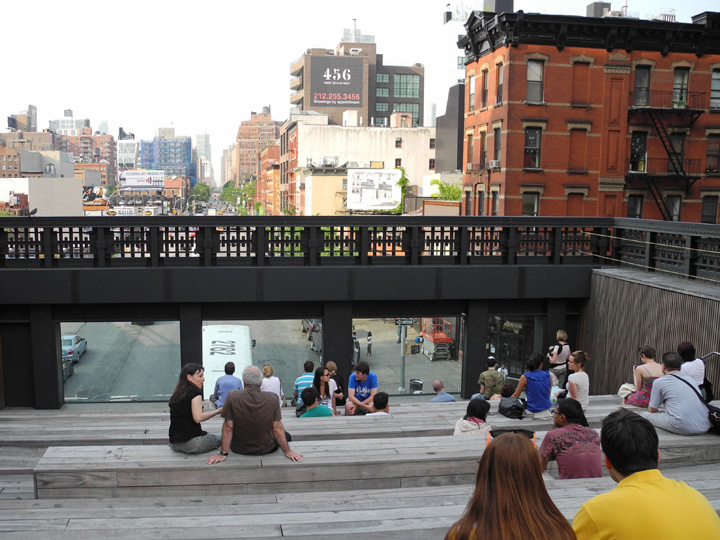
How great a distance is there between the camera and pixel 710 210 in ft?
122

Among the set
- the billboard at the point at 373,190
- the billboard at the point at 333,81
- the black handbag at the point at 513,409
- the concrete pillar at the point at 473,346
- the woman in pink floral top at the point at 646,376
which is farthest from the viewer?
the billboard at the point at 333,81

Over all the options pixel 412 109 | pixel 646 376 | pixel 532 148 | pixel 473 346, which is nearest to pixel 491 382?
pixel 646 376

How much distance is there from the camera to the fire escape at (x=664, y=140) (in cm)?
3525

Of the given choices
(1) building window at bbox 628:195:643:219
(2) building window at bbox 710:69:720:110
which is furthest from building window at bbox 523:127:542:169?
(2) building window at bbox 710:69:720:110

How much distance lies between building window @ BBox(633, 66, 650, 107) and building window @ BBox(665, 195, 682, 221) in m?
5.21

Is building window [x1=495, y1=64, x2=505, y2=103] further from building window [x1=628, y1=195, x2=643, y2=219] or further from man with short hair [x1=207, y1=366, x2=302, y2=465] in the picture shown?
man with short hair [x1=207, y1=366, x2=302, y2=465]

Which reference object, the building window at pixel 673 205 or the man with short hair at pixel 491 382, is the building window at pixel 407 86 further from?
the man with short hair at pixel 491 382

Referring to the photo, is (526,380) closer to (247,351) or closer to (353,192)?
(247,351)

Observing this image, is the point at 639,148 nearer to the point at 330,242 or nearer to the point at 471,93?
the point at 471,93

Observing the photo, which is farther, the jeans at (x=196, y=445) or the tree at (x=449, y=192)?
the tree at (x=449, y=192)

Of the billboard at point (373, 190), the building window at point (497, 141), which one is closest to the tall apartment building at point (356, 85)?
the billboard at point (373, 190)

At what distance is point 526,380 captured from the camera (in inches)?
422

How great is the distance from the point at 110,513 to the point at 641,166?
35.4m

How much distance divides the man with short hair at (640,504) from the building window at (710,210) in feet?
123
